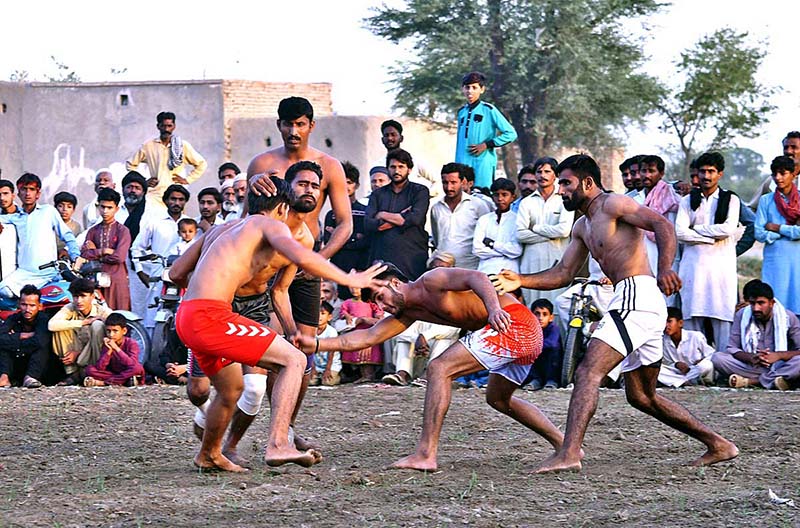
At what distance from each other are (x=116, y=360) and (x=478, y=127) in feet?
14.5

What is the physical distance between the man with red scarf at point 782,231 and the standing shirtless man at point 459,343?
16.3 ft

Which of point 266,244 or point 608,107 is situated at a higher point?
point 608,107

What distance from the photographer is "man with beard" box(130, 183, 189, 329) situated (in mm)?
12922

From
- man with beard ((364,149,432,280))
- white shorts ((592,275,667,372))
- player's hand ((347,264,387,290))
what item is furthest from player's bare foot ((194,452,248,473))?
man with beard ((364,149,432,280))

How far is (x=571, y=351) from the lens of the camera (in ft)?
36.7

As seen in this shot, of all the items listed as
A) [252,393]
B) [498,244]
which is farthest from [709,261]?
[252,393]

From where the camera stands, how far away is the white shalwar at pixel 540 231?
38.8 feet

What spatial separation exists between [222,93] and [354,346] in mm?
18264

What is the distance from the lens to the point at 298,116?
7.85 meters

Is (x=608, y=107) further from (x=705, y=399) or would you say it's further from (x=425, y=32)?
(x=705, y=399)

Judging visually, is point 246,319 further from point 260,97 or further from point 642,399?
point 260,97

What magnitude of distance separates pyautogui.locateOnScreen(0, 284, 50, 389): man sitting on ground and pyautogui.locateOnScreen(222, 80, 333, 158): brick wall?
12.7 metres

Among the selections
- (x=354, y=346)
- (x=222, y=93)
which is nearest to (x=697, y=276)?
(x=354, y=346)

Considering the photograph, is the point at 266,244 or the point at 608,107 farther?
the point at 608,107
